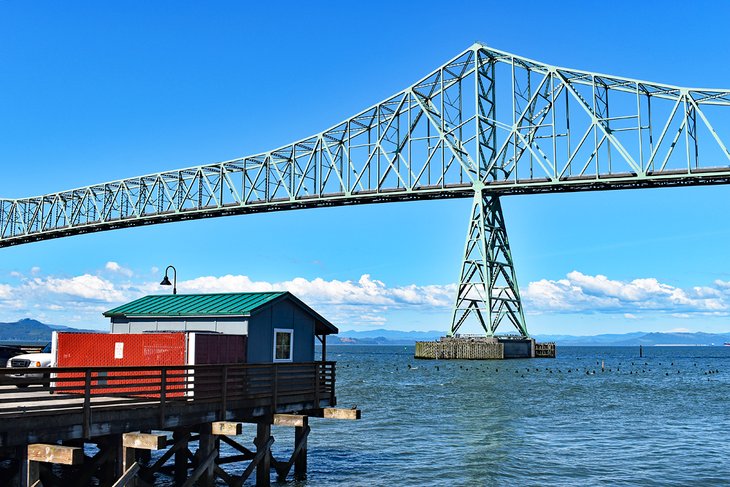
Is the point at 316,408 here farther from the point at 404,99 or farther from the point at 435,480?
the point at 404,99

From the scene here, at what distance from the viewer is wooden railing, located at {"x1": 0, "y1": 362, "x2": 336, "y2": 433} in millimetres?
17859

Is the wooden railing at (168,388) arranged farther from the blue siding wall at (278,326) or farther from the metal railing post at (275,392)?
the blue siding wall at (278,326)

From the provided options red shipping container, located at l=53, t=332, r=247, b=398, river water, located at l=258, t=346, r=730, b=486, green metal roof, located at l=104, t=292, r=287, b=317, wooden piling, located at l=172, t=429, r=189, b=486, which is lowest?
river water, located at l=258, t=346, r=730, b=486

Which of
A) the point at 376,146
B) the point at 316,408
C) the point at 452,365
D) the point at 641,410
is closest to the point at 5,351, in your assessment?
the point at 316,408

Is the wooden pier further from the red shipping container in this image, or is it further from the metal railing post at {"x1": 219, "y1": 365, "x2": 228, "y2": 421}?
the red shipping container

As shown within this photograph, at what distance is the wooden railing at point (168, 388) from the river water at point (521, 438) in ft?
10.9

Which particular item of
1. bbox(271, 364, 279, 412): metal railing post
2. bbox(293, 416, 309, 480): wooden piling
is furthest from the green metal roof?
bbox(293, 416, 309, 480): wooden piling

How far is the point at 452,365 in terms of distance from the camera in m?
102

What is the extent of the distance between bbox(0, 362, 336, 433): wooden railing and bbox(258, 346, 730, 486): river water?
3.33 m

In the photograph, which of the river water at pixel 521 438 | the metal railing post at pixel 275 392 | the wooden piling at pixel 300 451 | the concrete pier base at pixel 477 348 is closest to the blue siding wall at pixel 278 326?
the metal railing post at pixel 275 392

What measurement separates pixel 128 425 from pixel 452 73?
97564 millimetres

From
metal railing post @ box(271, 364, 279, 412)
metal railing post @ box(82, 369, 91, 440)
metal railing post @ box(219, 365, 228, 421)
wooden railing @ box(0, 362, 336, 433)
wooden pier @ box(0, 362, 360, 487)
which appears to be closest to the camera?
wooden pier @ box(0, 362, 360, 487)

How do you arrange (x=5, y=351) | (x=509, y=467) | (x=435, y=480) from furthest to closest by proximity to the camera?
(x=5, y=351), (x=509, y=467), (x=435, y=480)

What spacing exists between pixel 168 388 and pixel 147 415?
→ 220cm
